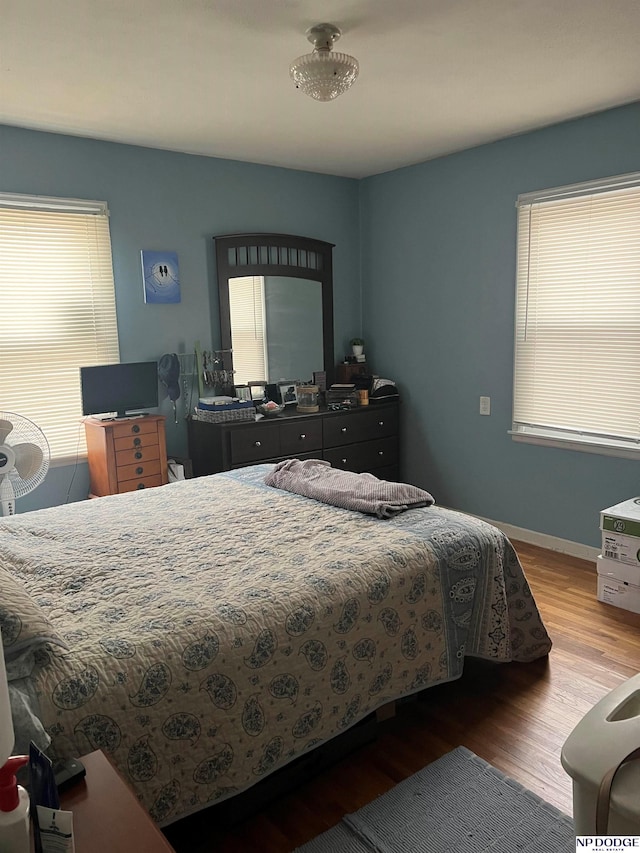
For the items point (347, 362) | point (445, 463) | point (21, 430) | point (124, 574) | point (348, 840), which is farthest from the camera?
point (347, 362)

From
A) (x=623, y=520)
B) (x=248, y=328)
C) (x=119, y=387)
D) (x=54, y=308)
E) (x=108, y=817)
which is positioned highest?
(x=54, y=308)

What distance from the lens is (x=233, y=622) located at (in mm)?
1707

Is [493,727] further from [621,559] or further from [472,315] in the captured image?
[472,315]

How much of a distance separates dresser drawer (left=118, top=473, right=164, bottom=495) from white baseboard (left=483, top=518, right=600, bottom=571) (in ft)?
7.04

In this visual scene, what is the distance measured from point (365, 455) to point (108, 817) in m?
3.59

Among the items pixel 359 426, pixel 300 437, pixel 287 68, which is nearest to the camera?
pixel 287 68

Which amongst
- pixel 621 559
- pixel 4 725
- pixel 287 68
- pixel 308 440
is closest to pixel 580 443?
pixel 621 559

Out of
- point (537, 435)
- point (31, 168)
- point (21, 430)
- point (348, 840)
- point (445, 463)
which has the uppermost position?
point (31, 168)

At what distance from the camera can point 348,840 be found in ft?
5.71

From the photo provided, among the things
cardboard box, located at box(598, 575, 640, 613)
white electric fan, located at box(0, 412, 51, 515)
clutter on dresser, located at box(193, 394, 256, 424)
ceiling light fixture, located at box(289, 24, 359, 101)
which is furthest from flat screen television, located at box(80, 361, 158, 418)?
cardboard box, located at box(598, 575, 640, 613)

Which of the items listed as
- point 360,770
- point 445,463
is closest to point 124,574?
point 360,770

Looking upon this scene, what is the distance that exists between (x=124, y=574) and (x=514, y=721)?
144cm

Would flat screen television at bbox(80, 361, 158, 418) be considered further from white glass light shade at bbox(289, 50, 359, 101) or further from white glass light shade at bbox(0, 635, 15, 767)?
white glass light shade at bbox(0, 635, 15, 767)

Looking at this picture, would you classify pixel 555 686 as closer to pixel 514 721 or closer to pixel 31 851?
pixel 514 721
